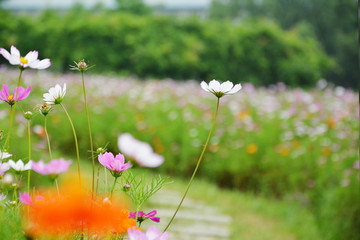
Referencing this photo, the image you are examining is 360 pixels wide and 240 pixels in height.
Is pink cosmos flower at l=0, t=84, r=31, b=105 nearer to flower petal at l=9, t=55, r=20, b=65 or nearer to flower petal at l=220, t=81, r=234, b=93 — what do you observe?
flower petal at l=9, t=55, r=20, b=65

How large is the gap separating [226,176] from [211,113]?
99 cm

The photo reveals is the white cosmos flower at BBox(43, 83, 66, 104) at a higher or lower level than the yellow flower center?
lower

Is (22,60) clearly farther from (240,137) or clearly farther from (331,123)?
(331,123)

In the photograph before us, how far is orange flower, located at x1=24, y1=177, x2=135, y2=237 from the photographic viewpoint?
1.21ft

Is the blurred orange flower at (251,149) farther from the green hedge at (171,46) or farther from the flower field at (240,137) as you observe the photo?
the green hedge at (171,46)

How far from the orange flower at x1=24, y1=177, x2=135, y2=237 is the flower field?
213 centimetres


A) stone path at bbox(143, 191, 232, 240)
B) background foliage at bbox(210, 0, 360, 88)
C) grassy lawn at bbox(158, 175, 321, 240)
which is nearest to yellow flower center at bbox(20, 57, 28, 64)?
stone path at bbox(143, 191, 232, 240)

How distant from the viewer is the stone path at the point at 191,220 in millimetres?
2512

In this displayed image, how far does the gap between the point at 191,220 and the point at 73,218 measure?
2.44m

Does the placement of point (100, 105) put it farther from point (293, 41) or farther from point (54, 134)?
point (293, 41)

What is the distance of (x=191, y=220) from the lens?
274cm

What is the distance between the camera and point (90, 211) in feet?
1.27

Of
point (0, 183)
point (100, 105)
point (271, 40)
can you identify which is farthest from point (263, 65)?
point (0, 183)

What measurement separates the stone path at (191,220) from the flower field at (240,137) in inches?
15.6
